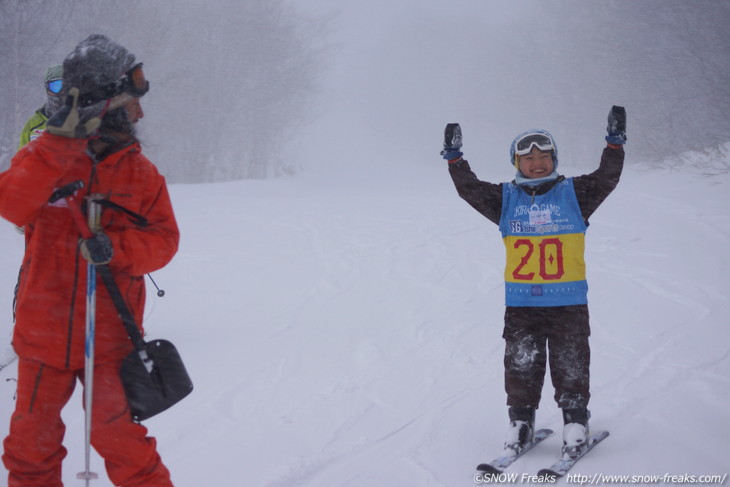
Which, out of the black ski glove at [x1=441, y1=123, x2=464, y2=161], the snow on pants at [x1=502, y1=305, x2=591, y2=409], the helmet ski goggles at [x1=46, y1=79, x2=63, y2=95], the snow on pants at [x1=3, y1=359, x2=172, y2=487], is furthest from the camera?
the black ski glove at [x1=441, y1=123, x2=464, y2=161]

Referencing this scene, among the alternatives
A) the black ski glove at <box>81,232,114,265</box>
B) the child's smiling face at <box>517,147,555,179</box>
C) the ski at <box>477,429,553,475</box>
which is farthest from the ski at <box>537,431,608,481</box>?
the black ski glove at <box>81,232,114,265</box>

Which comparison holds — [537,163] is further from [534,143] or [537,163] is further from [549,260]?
[549,260]

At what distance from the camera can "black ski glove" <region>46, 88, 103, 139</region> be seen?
238cm

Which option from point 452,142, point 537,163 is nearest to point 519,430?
point 537,163

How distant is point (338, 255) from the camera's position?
38.5 feet

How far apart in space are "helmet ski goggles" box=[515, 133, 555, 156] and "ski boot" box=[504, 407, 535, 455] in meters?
1.56

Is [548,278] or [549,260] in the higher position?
[549,260]

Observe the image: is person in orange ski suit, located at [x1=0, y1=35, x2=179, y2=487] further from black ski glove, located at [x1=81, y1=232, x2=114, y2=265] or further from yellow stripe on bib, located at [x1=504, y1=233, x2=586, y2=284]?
yellow stripe on bib, located at [x1=504, y1=233, x2=586, y2=284]

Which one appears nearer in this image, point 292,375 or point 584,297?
point 584,297

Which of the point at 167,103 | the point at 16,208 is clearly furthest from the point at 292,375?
the point at 167,103

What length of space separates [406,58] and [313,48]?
40.3 meters

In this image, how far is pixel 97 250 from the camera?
→ 2420mm

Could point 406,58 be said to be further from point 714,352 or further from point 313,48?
point 714,352

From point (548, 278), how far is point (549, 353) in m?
0.46
